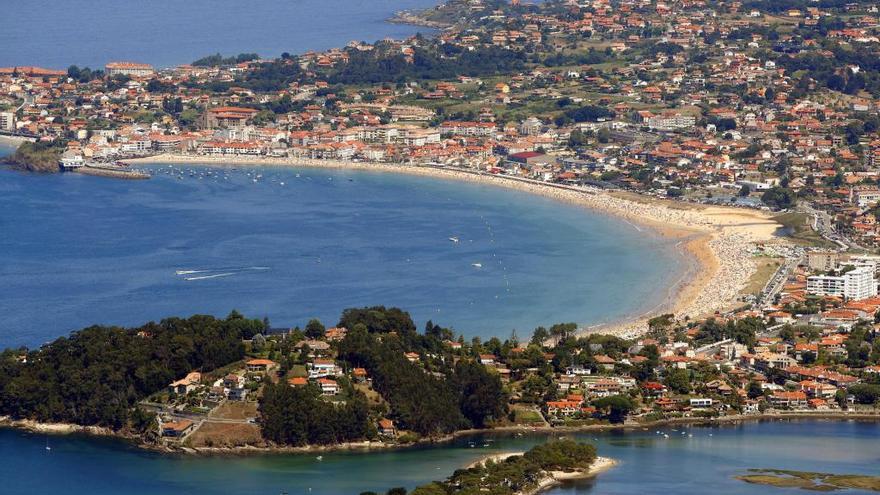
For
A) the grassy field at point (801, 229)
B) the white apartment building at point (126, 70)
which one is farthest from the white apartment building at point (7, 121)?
the grassy field at point (801, 229)

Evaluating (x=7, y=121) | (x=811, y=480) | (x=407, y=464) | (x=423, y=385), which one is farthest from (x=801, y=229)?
(x=7, y=121)

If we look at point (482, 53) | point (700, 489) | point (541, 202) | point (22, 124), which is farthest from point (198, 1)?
point (700, 489)

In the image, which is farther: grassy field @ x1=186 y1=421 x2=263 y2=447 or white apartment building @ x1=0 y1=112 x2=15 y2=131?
white apartment building @ x1=0 y1=112 x2=15 y2=131

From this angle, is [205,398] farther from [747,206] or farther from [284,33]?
[284,33]

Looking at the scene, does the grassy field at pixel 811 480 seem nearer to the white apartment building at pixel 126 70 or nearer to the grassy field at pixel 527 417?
the grassy field at pixel 527 417

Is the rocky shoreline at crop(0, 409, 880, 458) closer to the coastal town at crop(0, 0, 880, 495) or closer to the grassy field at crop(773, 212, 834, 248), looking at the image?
the coastal town at crop(0, 0, 880, 495)

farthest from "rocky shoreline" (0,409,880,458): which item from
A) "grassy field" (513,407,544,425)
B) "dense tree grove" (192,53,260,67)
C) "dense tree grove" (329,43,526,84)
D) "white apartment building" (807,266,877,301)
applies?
"dense tree grove" (192,53,260,67)
